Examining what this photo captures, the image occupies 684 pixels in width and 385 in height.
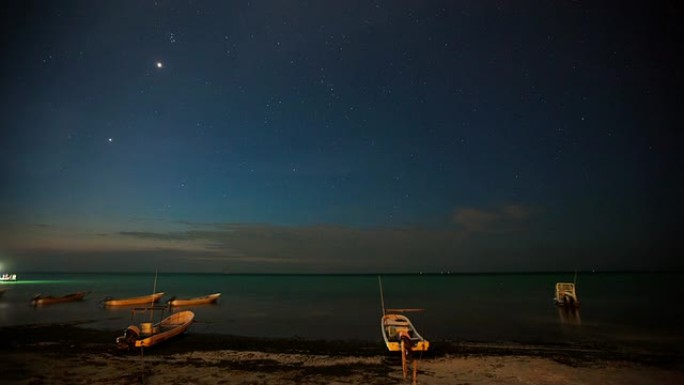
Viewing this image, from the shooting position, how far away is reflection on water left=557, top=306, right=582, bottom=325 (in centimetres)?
3292

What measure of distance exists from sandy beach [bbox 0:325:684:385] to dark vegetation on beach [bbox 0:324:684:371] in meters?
0.05

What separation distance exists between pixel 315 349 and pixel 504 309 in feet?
102

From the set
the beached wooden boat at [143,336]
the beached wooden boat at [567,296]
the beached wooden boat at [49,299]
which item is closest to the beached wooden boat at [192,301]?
the beached wooden boat at [49,299]

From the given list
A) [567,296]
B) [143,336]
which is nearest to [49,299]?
[143,336]

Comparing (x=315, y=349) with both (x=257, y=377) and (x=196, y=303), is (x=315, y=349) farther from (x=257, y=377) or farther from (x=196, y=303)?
(x=196, y=303)

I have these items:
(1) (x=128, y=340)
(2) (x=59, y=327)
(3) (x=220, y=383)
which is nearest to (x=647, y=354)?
(3) (x=220, y=383)

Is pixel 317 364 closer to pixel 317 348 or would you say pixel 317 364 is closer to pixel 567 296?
pixel 317 348

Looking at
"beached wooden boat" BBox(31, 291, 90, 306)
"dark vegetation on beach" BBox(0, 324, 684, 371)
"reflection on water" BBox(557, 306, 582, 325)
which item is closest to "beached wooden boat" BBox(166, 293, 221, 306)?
"beached wooden boat" BBox(31, 291, 90, 306)

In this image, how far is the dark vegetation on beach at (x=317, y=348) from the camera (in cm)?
1898

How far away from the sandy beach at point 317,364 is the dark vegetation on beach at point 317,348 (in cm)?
5

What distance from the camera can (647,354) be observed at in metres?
20.2

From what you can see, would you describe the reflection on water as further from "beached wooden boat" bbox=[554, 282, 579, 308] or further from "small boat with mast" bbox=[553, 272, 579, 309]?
"beached wooden boat" bbox=[554, 282, 579, 308]

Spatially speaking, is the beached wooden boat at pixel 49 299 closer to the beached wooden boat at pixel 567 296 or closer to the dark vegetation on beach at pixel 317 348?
the dark vegetation on beach at pixel 317 348

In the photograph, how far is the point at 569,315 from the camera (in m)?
37.1
